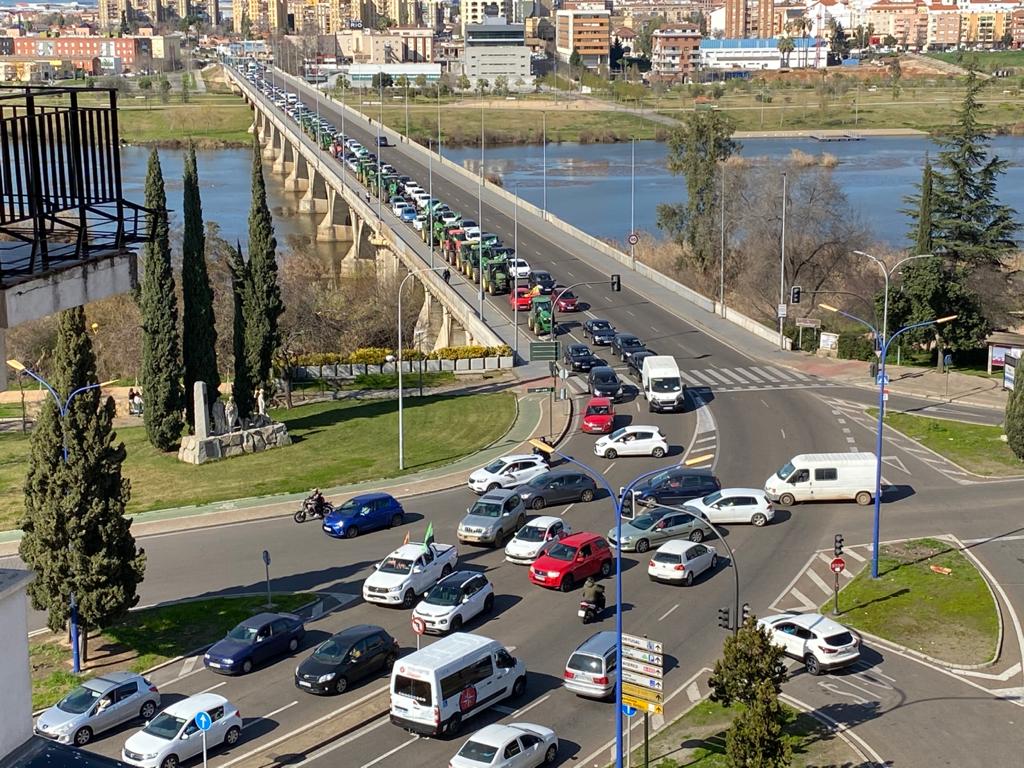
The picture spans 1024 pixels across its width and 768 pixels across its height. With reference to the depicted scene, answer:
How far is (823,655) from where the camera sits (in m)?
30.7

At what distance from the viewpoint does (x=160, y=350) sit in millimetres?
54062

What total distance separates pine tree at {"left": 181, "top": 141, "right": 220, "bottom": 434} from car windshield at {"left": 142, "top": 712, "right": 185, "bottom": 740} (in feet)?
95.6

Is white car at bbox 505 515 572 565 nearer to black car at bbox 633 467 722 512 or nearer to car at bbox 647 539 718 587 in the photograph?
car at bbox 647 539 718 587

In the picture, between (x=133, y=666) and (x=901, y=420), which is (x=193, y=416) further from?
(x=901, y=420)

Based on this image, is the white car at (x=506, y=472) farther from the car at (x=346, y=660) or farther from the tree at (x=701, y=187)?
the tree at (x=701, y=187)

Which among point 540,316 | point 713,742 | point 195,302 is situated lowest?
point 713,742

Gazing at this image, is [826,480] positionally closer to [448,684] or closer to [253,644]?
[448,684]

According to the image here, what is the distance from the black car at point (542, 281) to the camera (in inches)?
3017

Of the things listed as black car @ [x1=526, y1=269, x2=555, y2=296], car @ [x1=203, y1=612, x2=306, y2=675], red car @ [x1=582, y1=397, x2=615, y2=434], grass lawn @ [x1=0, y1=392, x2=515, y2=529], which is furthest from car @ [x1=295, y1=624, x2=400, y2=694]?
black car @ [x1=526, y1=269, x2=555, y2=296]

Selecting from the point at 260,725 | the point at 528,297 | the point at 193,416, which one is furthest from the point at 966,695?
the point at 528,297

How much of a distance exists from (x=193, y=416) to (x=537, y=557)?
23735 millimetres

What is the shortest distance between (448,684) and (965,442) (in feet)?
102

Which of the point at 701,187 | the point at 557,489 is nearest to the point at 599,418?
the point at 557,489

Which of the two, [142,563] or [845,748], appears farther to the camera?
[142,563]
